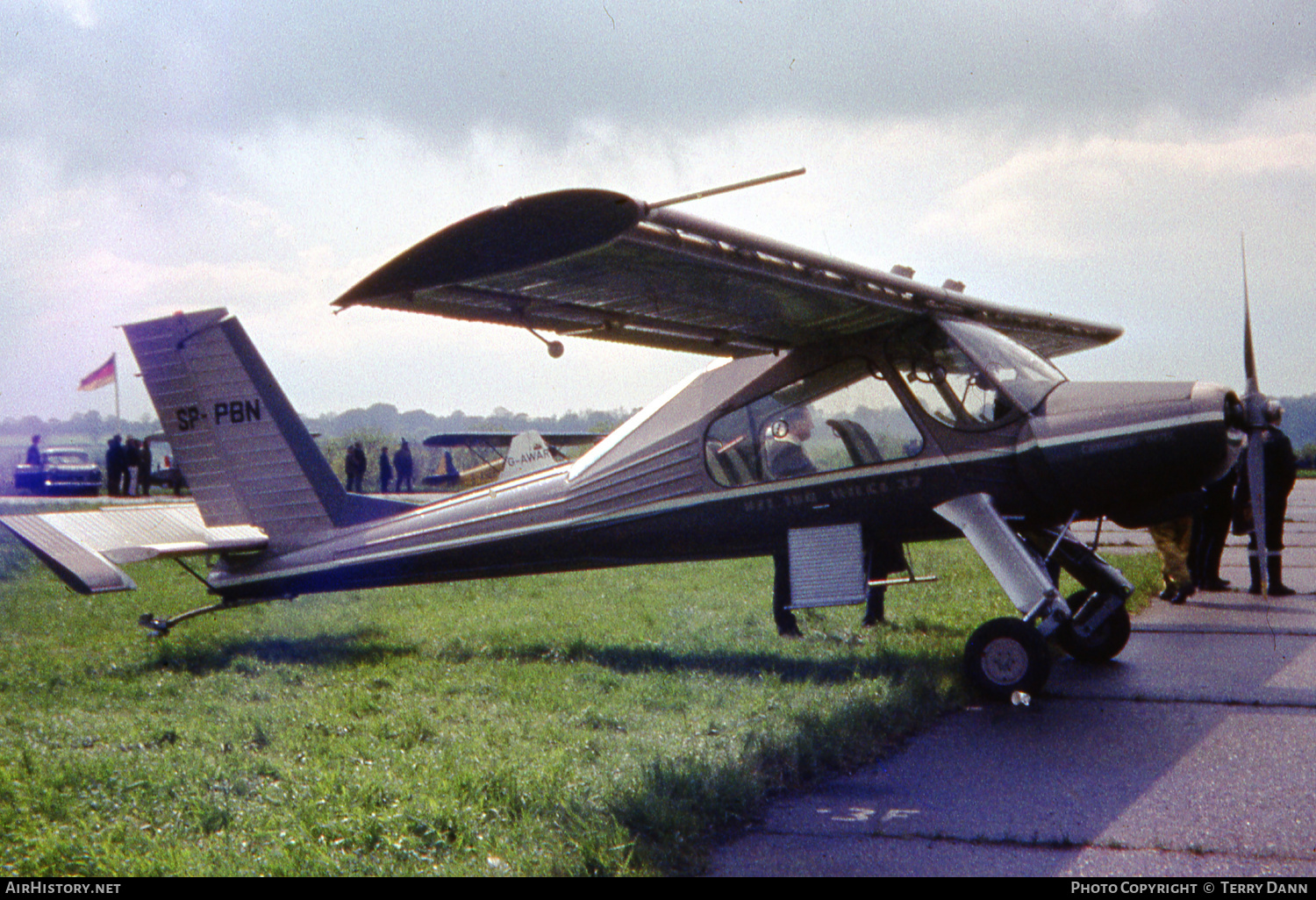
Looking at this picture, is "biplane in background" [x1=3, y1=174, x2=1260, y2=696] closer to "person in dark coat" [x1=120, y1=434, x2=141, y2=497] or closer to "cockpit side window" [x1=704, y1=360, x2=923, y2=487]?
"cockpit side window" [x1=704, y1=360, x2=923, y2=487]

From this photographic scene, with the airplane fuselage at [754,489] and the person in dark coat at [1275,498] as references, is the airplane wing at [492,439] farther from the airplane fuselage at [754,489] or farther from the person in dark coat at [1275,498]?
the airplane fuselage at [754,489]

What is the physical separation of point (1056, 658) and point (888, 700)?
8.25ft

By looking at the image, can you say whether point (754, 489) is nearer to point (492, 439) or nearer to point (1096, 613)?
point (1096, 613)

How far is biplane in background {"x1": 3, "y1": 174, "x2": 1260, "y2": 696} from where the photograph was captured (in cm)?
550

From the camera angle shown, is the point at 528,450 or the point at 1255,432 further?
the point at 528,450

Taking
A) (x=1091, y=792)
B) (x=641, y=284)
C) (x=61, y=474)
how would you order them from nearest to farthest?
(x=1091, y=792) < (x=641, y=284) < (x=61, y=474)

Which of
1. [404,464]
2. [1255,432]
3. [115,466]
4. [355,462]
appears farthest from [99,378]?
[1255,432]

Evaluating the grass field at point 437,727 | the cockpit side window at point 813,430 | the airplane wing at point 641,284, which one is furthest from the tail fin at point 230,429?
the cockpit side window at point 813,430

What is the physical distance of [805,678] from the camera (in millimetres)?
6059

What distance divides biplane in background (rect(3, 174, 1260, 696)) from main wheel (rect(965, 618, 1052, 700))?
0.02 meters

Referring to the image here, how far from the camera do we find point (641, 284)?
5477mm

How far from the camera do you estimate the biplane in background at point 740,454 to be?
18.0ft

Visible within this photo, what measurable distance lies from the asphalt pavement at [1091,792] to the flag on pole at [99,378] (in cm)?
2760

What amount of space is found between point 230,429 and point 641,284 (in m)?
4.46
